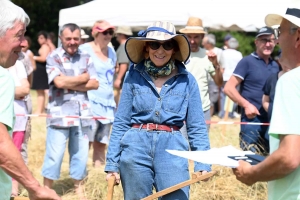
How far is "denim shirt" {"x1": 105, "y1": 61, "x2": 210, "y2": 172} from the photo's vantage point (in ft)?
15.0

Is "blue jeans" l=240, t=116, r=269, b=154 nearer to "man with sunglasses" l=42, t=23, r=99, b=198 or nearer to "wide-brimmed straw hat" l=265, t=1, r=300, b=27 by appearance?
"man with sunglasses" l=42, t=23, r=99, b=198

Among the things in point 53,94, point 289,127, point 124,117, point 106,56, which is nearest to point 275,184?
point 289,127

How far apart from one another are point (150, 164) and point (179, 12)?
29.2ft

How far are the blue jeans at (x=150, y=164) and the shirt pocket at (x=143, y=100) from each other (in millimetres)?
166

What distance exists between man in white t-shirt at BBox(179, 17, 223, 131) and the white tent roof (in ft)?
17.2

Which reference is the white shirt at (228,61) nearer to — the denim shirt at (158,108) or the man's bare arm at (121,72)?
the man's bare arm at (121,72)

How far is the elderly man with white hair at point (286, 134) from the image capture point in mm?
2758

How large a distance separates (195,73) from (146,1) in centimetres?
649

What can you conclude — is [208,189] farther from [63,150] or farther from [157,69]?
[157,69]

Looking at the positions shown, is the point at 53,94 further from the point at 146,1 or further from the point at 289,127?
the point at 146,1

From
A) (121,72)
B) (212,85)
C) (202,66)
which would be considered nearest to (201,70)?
(202,66)

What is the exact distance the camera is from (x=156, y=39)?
15.1 feet

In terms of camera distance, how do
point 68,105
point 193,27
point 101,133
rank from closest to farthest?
point 68,105
point 193,27
point 101,133

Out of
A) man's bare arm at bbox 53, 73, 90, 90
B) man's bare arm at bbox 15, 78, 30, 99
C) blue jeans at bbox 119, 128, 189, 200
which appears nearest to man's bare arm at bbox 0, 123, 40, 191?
blue jeans at bbox 119, 128, 189, 200
